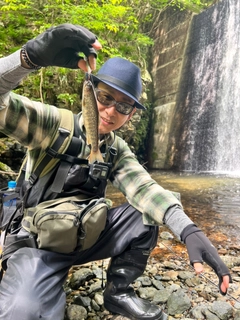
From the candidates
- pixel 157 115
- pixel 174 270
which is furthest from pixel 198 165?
pixel 174 270

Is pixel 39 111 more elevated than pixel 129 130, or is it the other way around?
pixel 129 130

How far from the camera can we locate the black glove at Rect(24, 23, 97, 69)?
1.48 metres

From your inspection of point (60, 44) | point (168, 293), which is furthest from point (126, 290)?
point (60, 44)

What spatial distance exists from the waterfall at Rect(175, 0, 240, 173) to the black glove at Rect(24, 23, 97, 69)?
45.8 feet

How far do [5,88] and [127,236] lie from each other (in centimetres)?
132

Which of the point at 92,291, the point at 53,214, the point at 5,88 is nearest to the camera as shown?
the point at 5,88

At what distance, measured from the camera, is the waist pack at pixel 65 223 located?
Result: 5.26ft

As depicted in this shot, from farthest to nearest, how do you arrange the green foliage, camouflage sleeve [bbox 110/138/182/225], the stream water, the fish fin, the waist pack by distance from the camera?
the green foliage, the stream water, camouflage sleeve [bbox 110/138/182/225], the fish fin, the waist pack

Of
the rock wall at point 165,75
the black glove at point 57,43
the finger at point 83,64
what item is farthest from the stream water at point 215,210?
the rock wall at point 165,75

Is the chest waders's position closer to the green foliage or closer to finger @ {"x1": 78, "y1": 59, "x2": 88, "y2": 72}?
finger @ {"x1": 78, "y1": 59, "x2": 88, "y2": 72}

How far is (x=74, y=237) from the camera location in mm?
1657

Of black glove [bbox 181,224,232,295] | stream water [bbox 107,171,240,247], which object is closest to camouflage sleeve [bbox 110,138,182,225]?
black glove [bbox 181,224,232,295]

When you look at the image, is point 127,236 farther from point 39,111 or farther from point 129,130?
point 129,130

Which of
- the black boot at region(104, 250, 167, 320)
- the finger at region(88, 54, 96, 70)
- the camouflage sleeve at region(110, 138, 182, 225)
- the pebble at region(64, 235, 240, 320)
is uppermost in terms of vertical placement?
the finger at region(88, 54, 96, 70)
